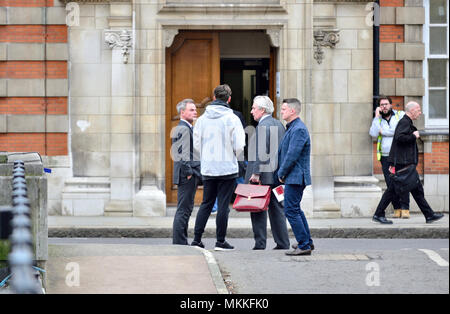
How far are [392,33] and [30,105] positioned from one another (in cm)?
633

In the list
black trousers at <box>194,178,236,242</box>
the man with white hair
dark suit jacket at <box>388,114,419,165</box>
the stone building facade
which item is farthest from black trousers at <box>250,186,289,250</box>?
the stone building facade

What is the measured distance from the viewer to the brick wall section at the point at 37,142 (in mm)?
15570

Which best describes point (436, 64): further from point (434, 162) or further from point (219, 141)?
point (219, 141)

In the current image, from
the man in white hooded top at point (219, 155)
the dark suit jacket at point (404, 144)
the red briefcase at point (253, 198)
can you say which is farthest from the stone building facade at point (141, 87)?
the red briefcase at point (253, 198)

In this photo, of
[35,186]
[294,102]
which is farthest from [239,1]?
[35,186]

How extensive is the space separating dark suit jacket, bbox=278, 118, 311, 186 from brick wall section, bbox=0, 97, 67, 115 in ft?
22.9

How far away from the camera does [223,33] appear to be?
16.8 m

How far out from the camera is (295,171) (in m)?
9.53

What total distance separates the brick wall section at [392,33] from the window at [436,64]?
20.0 inches

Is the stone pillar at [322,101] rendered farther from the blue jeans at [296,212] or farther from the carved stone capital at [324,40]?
the blue jeans at [296,212]

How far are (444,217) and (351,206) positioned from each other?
1543 mm

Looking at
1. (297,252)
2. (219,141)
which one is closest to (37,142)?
(219,141)
